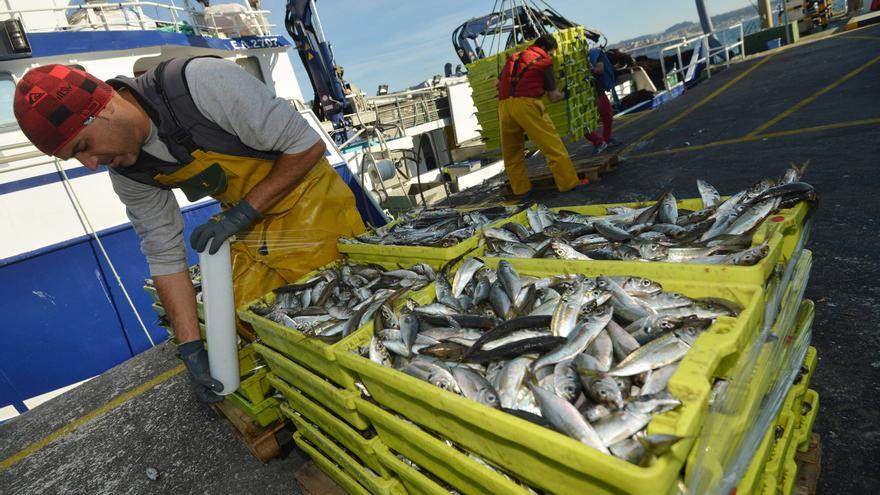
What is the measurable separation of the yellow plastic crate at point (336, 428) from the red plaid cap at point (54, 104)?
1664mm

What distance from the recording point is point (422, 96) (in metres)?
20.4

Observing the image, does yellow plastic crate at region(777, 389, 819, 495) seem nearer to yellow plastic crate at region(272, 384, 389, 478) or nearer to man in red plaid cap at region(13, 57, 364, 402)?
yellow plastic crate at region(272, 384, 389, 478)

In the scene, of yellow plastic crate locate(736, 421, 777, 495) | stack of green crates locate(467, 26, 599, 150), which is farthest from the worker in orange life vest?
yellow plastic crate locate(736, 421, 777, 495)

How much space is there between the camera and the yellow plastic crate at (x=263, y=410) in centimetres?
295

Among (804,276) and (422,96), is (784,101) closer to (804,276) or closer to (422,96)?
(804,276)

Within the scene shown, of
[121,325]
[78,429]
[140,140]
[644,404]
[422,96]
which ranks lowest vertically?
[78,429]

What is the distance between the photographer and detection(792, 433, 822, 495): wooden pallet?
5.79 feet

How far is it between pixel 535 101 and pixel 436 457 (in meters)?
6.17

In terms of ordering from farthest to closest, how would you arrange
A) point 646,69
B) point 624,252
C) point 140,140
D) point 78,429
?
point 646,69, point 78,429, point 140,140, point 624,252

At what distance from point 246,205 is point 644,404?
2.41m

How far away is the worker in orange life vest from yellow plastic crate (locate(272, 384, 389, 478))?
5.52 metres

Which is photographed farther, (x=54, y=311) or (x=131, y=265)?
(x=131, y=265)

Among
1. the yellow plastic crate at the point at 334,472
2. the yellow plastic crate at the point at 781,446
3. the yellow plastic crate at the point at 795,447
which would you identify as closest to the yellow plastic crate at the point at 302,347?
the yellow plastic crate at the point at 334,472

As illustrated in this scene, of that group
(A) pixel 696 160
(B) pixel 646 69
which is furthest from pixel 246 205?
(B) pixel 646 69
